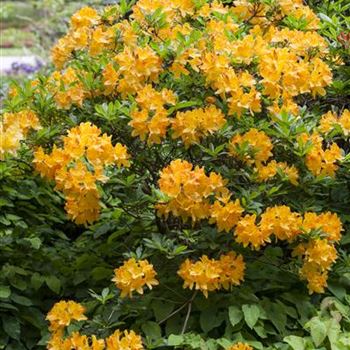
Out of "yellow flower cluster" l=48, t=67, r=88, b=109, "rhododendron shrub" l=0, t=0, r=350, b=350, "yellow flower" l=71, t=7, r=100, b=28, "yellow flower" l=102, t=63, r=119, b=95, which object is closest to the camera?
"rhododendron shrub" l=0, t=0, r=350, b=350

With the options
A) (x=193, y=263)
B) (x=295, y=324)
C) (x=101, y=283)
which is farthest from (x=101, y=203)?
(x=295, y=324)

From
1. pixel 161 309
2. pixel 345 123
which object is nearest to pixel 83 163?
pixel 161 309

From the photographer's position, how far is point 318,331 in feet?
9.20

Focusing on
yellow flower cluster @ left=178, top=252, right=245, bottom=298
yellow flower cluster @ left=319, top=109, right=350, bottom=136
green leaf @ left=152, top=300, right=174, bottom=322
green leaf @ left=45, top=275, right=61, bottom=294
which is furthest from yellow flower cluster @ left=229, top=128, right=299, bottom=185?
green leaf @ left=45, top=275, right=61, bottom=294

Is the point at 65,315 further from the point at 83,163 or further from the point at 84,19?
the point at 84,19

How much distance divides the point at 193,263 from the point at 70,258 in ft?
2.82

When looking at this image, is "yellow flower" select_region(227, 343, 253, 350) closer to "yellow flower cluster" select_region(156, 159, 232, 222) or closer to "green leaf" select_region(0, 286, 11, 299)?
"yellow flower cluster" select_region(156, 159, 232, 222)

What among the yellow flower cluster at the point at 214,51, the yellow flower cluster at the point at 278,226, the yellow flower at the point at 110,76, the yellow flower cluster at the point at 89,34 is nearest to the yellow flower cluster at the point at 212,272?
the yellow flower cluster at the point at 278,226

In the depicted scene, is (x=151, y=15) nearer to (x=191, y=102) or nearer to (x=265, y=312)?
(x=191, y=102)

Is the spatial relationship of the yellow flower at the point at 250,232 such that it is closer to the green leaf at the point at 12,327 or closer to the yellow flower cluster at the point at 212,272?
the yellow flower cluster at the point at 212,272

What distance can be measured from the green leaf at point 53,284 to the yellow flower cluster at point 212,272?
0.64m

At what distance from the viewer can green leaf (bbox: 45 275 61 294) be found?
10.7ft

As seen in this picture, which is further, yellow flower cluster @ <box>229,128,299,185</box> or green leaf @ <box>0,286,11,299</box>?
green leaf @ <box>0,286,11,299</box>

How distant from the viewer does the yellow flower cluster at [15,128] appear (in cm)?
274
